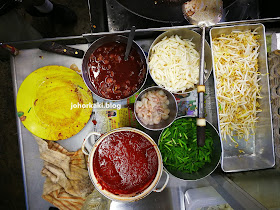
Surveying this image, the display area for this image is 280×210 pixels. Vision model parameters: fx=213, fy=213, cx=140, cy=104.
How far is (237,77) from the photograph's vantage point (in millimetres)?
2076

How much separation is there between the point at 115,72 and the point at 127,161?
0.82 metres

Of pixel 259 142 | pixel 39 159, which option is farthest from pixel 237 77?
pixel 39 159

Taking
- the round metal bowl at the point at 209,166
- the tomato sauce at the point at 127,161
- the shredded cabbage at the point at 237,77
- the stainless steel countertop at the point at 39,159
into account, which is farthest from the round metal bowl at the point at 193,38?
the tomato sauce at the point at 127,161

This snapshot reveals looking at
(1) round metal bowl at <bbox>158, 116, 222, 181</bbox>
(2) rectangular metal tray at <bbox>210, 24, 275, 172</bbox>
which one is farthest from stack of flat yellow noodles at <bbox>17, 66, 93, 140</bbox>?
(2) rectangular metal tray at <bbox>210, 24, 275, 172</bbox>

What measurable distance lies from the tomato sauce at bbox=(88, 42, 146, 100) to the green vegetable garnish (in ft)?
1.80

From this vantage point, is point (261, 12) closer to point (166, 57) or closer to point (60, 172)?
point (166, 57)

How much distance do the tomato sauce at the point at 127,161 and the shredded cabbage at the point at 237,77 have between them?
81cm

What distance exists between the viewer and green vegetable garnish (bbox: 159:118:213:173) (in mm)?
2006


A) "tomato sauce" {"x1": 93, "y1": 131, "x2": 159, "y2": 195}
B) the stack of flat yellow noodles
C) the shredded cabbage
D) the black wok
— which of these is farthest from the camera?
the stack of flat yellow noodles

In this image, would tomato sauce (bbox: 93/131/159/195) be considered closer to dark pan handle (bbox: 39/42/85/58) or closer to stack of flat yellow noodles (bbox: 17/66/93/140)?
stack of flat yellow noodles (bbox: 17/66/93/140)

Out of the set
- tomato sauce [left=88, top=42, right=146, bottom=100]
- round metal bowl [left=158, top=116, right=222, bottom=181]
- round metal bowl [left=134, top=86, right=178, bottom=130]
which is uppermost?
tomato sauce [left=88, top=42, right=146, bottom=100]

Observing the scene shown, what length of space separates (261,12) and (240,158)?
1.46 meters

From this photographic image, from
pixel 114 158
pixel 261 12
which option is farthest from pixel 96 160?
pixel 261 12

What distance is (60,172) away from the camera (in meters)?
2.31
